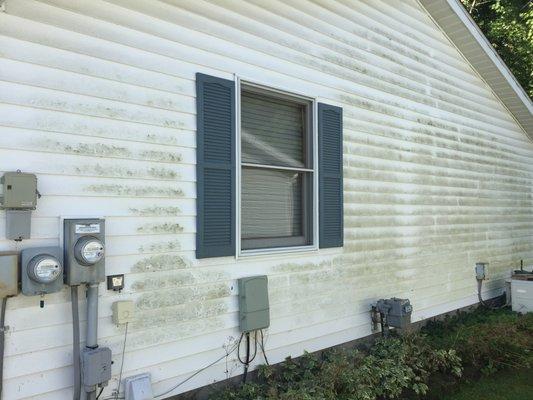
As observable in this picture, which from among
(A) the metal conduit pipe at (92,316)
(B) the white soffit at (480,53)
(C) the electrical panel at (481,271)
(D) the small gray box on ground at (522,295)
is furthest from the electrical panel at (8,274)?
(D) the small gray box on ground at (522,295)

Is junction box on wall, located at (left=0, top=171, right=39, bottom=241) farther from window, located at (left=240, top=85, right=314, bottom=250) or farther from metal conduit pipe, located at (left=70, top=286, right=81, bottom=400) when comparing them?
window, located at (left=240, top=85, right=314, bottom=250)

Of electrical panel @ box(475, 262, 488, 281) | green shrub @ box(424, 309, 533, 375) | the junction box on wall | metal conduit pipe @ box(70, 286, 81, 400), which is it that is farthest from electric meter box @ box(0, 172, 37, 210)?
electrical panel @ box(475, 262, 488, 281)

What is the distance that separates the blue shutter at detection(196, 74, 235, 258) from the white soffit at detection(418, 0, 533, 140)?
13.6ft

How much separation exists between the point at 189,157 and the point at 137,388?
1.76 metres

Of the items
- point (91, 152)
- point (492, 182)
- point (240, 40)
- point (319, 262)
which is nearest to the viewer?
point (91, 152)

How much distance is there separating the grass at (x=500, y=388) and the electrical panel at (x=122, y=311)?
3.24 metres

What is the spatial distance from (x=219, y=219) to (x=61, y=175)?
1316mm

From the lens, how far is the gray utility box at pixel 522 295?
755 centimetres

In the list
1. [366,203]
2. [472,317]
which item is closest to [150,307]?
[366,203]

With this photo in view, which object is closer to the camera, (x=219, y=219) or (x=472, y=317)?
(x=219, y=219)

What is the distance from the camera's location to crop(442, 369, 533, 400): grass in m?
4.80

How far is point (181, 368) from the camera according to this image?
147 inches

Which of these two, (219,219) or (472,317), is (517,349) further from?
(219,219)

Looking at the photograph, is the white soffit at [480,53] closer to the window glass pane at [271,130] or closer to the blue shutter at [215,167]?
the window glass pane at [271,130]
